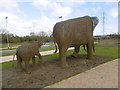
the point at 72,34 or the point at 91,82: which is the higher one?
the point at 72,34

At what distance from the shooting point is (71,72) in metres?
5.73

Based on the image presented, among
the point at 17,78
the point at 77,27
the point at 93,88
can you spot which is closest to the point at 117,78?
the point at 93,88

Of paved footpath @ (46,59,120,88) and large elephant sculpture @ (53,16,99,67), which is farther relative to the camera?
large elephant sculpture @ (53,16,99,67)

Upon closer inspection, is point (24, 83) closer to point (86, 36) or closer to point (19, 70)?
point (19, 70)

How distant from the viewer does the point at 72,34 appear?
6.64m

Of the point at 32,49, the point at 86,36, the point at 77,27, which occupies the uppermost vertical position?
the point at 77,27

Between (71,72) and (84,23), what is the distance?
10.3 feet

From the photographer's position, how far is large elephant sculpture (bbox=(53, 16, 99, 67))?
20.9ft

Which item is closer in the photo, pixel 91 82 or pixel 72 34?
pixel 91 82

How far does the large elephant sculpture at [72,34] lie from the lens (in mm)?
6355

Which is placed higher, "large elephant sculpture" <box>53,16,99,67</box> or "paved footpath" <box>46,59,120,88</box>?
"large elephant sculpture" <box>53,16,99,67</box>

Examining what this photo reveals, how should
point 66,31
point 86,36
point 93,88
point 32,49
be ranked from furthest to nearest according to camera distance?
point 86,36
point 66,31
point 32,49
point 93,88

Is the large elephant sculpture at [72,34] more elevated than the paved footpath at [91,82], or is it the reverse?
the large elephant sculpture at [72,34]

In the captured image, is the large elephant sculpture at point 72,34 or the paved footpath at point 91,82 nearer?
the paved footpath at point 91,82
